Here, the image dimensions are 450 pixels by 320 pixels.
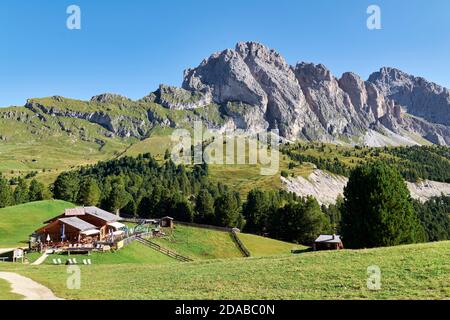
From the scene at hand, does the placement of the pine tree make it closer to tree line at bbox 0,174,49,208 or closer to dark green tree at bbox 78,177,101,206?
tree line at bbox 0,174,49,208

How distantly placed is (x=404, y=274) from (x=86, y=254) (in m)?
49.0

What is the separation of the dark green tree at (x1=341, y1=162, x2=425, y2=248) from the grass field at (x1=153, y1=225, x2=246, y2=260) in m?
31.7

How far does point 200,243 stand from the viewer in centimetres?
9006

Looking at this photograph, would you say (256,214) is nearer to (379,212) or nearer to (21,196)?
(379,212)

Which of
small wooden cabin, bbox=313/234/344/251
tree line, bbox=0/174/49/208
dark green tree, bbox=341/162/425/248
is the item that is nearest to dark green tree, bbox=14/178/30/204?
tree line, bbox=0/174/49/208

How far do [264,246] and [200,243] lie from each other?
15423 millimetres

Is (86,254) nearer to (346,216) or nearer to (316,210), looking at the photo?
(346,216)

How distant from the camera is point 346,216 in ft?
208

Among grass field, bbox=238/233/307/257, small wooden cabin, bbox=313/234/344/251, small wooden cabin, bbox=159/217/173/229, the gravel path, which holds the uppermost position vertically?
the gravel path

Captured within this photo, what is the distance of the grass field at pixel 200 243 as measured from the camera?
276 ft

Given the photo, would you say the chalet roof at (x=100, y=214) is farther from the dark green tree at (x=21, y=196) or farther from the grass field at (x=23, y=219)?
the dark green tree at (x=21, y=196)

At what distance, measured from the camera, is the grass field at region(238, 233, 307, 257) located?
8969 cm

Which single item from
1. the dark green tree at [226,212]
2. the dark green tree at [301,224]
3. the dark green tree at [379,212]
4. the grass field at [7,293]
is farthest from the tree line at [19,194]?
the dark green tree at [379,212]
